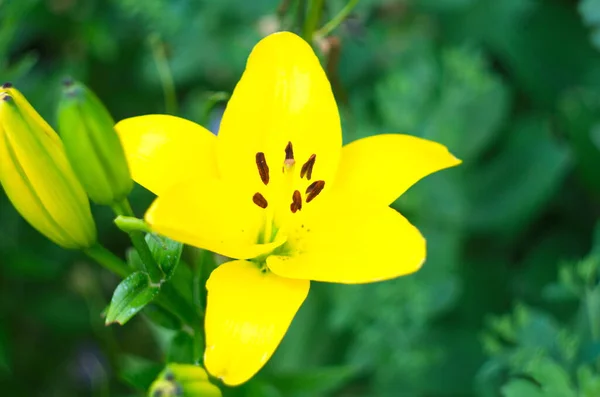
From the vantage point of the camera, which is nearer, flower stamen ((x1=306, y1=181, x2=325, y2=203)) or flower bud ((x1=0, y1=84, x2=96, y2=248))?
flower bud ((x1=0, y1=84, x2=96, y2=248))

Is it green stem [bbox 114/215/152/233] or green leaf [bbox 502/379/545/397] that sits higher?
green stem [bbox 114/215/152/233]

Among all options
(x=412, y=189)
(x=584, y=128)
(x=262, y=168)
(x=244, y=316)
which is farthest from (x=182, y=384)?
(x=584, y=128)

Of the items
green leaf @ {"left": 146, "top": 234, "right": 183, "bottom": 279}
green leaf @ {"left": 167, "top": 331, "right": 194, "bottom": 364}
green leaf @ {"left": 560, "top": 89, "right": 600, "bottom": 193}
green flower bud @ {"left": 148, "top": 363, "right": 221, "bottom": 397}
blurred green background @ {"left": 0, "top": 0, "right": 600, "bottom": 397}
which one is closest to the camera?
green flower bud @ {"left": 148, "top": 363, "right": 221, "bottom": 397}

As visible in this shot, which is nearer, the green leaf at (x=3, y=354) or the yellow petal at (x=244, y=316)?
the yellow petal at (x=244, y=316)

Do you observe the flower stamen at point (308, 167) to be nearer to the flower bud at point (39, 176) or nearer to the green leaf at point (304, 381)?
the flower bud at point (39, 176)

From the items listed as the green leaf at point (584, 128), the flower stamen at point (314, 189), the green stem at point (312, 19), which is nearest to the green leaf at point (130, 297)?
the flower stamen at point (314, 189)

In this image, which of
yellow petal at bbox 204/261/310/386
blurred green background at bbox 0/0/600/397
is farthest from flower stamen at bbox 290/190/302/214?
blurred green background at bbox 0/0/600/397

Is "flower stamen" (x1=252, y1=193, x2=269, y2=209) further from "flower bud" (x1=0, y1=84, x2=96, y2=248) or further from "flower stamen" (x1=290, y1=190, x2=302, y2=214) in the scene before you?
"flower bud" (x1=0, y1=84, x2=96, y2=248)

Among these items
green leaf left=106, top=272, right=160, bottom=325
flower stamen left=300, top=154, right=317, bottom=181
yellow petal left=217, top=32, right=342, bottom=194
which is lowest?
green leaf left=106, top=272, right=160, bottom=325
